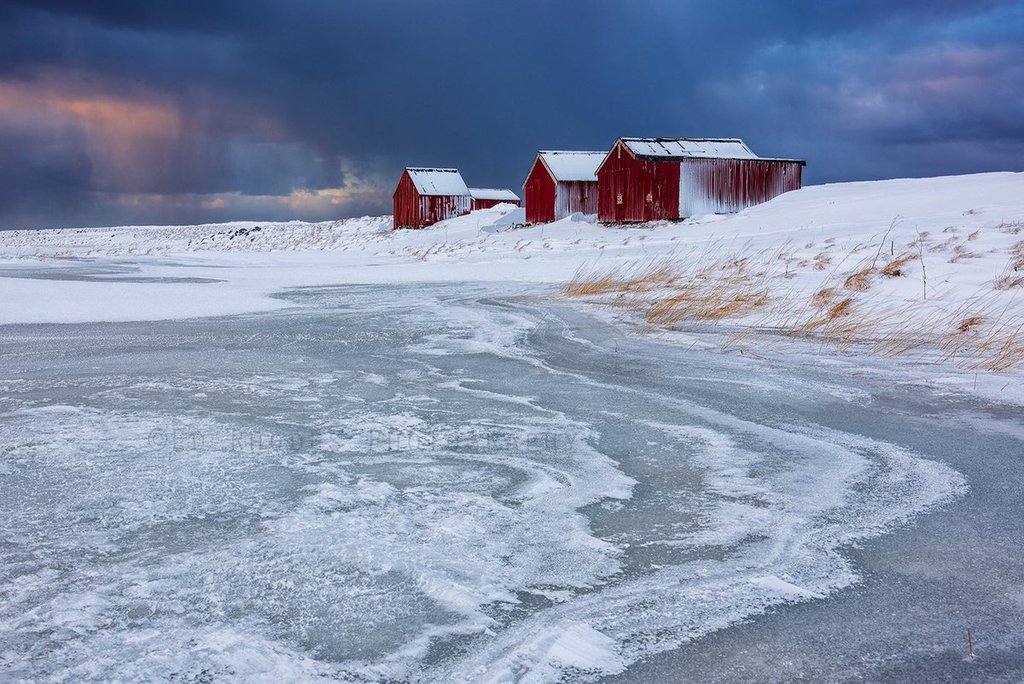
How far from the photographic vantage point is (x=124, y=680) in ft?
5.16

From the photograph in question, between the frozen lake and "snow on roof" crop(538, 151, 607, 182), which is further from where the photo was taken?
"snow on roof" crop(538, 151, 607, 182)

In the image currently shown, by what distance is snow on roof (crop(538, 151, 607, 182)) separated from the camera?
37.8 meters

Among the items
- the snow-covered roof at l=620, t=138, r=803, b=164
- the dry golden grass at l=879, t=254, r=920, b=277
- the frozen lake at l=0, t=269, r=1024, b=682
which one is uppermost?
the snow-covered roof at l=620, t=138, r=803, b=164

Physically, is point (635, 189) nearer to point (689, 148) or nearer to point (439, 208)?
point (689, 148)

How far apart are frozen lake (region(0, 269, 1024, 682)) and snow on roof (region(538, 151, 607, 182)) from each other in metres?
34.0

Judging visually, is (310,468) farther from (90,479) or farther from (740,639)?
(740,639)

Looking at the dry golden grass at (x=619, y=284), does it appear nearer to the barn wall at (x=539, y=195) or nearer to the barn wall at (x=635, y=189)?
the barn wall at (x=635, y=189)

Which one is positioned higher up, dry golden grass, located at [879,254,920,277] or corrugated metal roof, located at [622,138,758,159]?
corrugated metal roof, located at [622,138,758,159]

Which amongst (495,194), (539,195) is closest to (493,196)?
(495,194)

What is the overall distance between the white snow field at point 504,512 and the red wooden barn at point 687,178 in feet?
84.7

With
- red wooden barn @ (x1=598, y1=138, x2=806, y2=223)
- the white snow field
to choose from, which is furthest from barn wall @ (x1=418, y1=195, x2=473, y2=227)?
the white snow field

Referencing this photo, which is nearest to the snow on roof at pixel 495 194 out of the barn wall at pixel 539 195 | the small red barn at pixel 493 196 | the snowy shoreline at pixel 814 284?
the small red barn at pixel 493 196

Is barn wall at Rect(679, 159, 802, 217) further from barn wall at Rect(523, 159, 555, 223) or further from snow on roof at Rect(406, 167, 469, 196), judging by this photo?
snow on roof at Rect(406, 167, 469, 196)

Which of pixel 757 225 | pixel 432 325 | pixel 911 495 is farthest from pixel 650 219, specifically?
pixel 911 495
